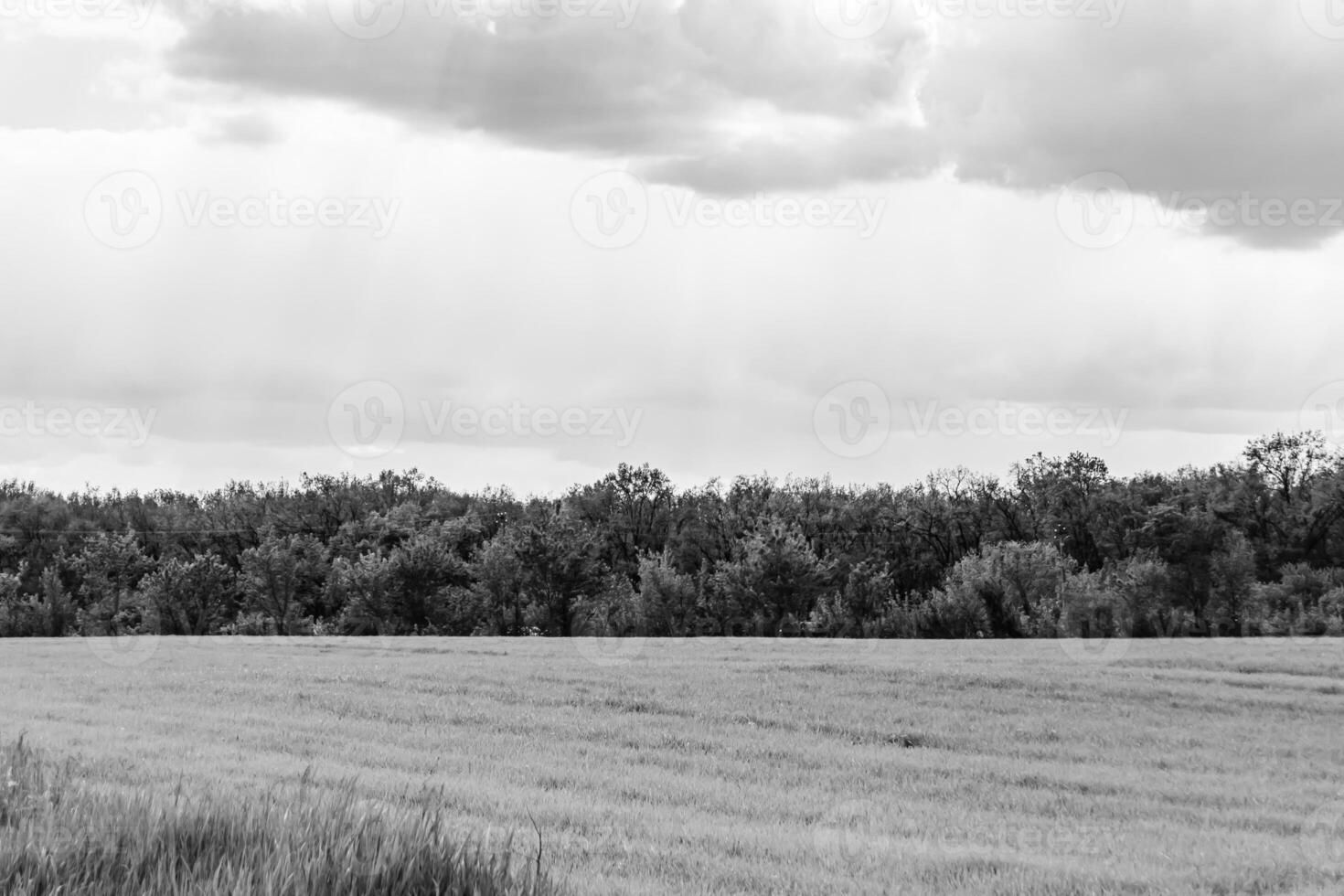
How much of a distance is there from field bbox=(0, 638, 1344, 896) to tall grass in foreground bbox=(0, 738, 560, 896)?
1783 millimetres

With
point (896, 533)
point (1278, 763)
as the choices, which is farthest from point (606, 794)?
point (896, 533)

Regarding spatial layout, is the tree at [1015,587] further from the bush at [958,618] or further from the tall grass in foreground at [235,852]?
the tall grass in foreground at [235,852]

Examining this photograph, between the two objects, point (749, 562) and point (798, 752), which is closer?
point (798, 752)

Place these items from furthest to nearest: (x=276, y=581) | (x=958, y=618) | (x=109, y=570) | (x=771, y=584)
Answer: (x=109, y=570) < (x=276, y=581) < (x=771, y=584) < (x=958, y=618)

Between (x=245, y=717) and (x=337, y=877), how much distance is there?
1618 cm

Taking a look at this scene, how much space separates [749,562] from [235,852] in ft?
206

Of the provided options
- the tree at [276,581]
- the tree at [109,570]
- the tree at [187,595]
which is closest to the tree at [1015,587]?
the tree at [276,581]

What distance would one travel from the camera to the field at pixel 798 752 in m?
11.5

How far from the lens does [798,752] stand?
1914 cm

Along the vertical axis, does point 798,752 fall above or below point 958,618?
below

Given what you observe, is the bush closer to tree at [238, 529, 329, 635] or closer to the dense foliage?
the dense foliage

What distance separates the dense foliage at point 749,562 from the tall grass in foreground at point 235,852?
54835mm

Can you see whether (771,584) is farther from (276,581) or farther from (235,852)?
(235,852)

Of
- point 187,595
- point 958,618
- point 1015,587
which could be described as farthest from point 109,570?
point 1015,587
